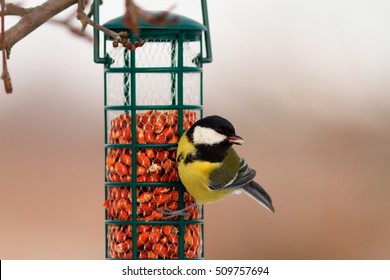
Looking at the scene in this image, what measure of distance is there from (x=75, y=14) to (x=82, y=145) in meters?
2.50

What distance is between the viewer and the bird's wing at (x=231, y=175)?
13.5ft

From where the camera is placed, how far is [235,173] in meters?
4.20

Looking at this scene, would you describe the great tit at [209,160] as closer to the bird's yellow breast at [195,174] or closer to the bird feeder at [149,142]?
the bird's yellow breast at [195,174]

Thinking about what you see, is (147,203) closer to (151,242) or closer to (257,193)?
(151,242)

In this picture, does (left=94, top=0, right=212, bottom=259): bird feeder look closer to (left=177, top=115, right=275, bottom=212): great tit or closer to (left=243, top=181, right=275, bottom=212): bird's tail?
(left=177, top=115, right=275, bottom=212): great tit

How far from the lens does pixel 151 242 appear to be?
4164 millimetres

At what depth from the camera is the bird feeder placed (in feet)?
13.6

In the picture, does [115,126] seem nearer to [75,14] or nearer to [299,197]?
[75,14]

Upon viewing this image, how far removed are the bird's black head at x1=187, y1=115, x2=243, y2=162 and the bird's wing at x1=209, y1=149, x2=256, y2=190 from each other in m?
0.08

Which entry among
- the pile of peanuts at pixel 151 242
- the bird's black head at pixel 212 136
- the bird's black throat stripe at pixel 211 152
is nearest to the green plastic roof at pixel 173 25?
the bird's black head at pixel 212 136

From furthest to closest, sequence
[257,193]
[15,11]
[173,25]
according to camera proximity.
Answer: [257,193] < [173,25] < [15,11]

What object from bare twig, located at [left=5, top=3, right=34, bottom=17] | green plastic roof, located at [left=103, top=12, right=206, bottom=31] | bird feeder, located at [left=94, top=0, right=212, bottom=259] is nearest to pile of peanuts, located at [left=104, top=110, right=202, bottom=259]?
bird feeder, located at [left=94, top=0, right=212, bottom=259]

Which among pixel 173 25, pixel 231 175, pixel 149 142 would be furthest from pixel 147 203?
Answer: pixel 173 25

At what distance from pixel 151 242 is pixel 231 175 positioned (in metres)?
0.45
